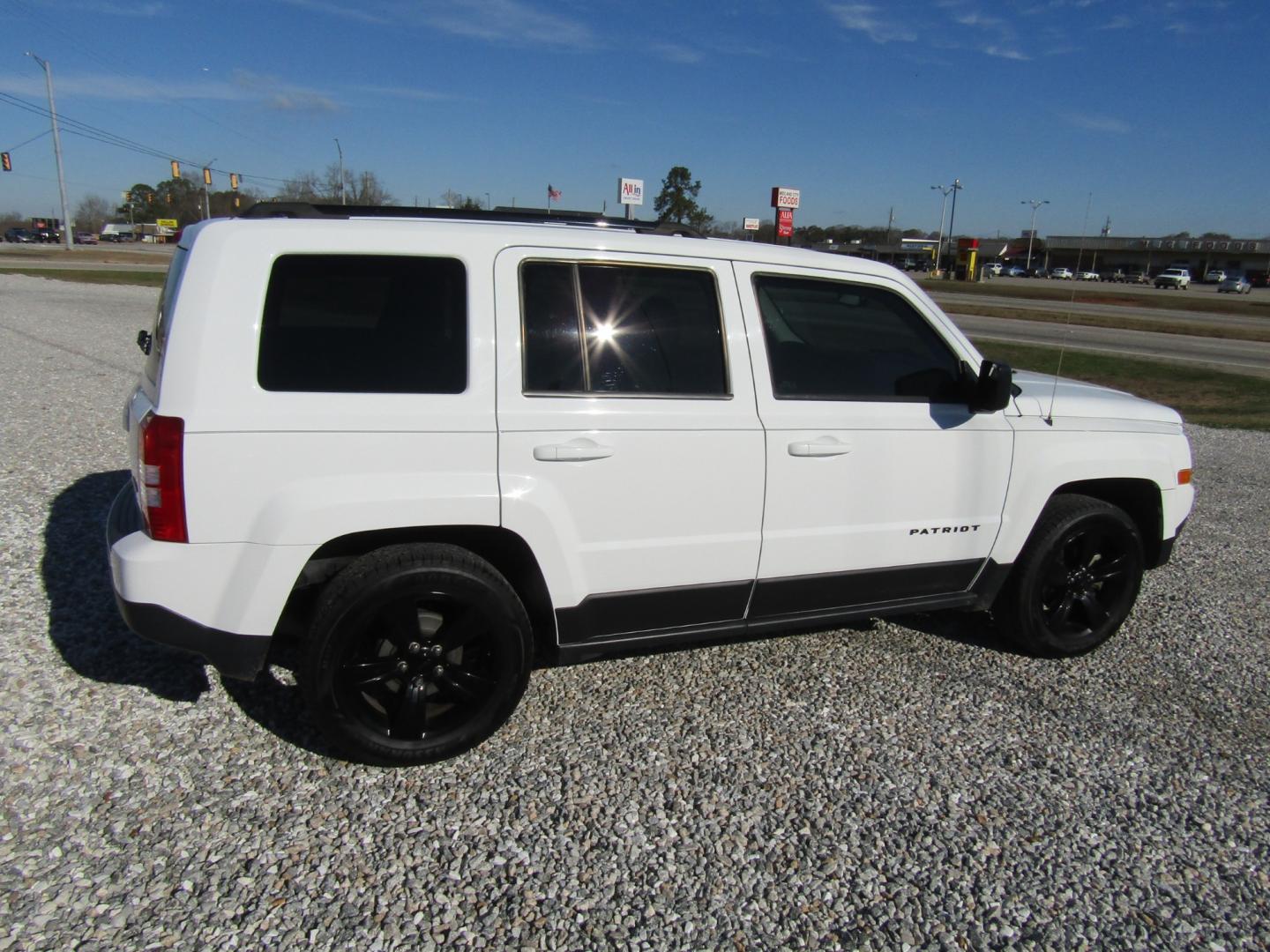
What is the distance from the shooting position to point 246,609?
296 centimetres

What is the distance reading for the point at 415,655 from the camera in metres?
3.18

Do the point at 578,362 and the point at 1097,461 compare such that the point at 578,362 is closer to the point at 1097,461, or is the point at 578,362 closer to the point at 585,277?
the point at 585,277

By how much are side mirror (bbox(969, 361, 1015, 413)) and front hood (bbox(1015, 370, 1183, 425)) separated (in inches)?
11.8

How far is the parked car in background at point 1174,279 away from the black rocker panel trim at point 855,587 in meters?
68.9

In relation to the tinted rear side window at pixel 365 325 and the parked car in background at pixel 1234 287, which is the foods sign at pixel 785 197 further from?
the parked car in background at pixel 1234 287

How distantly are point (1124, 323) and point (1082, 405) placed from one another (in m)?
27.7

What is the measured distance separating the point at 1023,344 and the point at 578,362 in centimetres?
1844

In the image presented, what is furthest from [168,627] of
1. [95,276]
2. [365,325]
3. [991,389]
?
[95,276]

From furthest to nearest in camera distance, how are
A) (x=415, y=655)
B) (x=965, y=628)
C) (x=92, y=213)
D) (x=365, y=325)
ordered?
(x=92, y=213) → (x=965, y=628) → (x=415, y=655) → (x=365, y=325)

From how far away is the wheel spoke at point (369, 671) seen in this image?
311 centimetres

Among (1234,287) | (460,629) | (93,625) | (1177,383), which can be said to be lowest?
(1177,383)

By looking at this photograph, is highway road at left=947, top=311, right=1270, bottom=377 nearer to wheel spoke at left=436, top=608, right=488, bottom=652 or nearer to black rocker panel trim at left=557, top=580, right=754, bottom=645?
black rocker panel trim at left=557, top=580, right=754, bottom=645

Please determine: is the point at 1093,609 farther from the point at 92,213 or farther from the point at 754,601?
the point at 92,213

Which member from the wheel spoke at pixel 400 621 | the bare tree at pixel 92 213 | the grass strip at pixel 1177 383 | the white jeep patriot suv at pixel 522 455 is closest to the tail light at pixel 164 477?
the white jeep patriot suv at pixel 522 455
